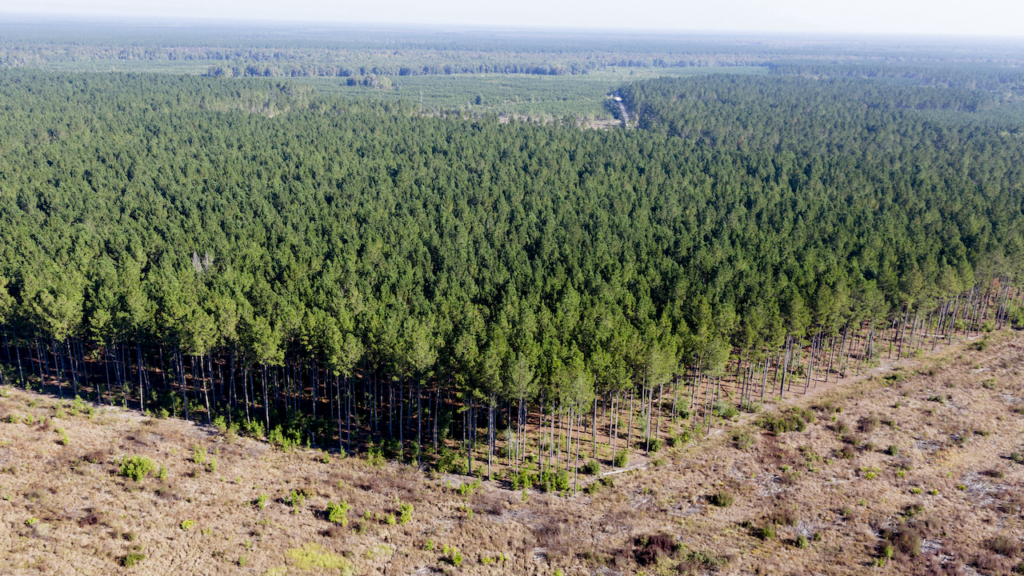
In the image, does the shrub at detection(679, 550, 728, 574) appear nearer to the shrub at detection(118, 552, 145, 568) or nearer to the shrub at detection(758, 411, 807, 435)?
the shrub at detection(758, 411, 807, 435)

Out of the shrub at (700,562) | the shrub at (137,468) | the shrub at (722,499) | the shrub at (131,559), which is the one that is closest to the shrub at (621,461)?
the shrub at (722,499)

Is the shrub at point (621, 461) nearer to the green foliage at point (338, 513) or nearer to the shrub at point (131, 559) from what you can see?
the green foliage at point (338, 513)

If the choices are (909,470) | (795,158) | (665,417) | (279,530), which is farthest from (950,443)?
(795,158)

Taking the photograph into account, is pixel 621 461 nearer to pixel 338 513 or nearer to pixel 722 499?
pixel 722 499

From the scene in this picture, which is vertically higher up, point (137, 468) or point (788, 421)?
point (137, 468)

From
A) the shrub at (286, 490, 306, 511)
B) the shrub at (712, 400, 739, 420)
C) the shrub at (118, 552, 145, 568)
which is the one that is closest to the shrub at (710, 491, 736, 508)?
the shrub at (712, 400, 739, 420)

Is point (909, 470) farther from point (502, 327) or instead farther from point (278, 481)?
point (278, 481)

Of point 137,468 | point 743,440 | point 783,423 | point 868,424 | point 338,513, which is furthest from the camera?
point 868,424

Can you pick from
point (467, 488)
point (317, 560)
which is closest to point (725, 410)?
point (467, 488)
